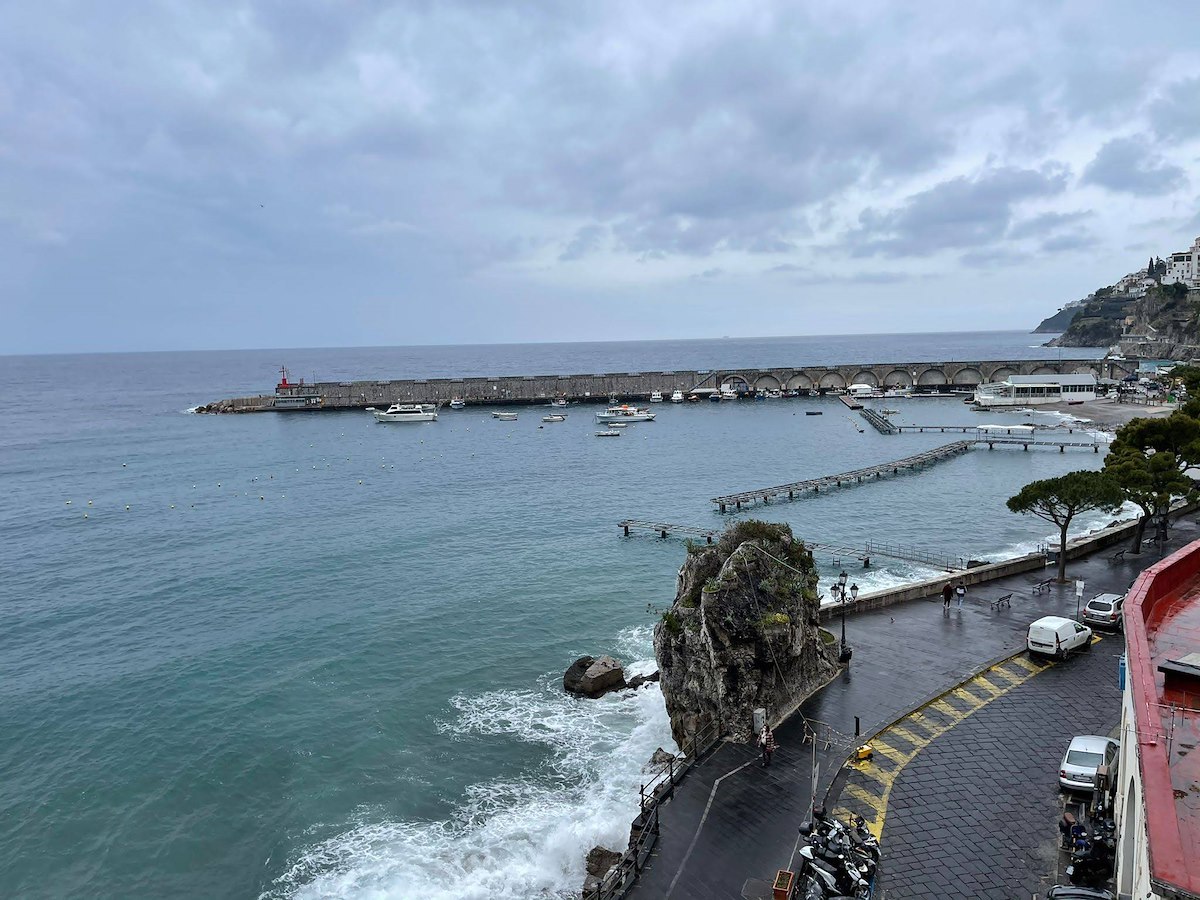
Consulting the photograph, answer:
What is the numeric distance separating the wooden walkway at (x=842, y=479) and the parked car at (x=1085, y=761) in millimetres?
44988

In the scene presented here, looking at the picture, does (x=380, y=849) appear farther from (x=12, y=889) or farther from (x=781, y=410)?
(x=781, y=410)

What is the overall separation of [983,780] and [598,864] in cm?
1085

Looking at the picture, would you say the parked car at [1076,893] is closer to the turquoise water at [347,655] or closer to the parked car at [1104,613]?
the turquoise water at [347,655]

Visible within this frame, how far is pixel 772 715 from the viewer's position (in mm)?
23078

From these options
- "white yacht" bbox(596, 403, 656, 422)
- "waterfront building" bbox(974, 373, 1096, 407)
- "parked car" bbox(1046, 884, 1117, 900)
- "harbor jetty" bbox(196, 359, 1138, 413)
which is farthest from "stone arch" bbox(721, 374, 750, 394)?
"parked car" bbox(1046, 884, 1117, 900)

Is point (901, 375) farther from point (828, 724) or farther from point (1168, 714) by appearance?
point (1168, 714)

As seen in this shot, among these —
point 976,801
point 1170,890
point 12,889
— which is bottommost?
point 12,889

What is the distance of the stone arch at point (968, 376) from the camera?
16050 cm

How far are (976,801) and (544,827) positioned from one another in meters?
12.9

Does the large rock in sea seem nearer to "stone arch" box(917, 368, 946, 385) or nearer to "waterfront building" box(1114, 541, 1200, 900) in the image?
"waterfront building" box(1114, 541, 1200, 900)

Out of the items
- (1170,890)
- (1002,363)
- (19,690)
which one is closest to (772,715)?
(1170,890)

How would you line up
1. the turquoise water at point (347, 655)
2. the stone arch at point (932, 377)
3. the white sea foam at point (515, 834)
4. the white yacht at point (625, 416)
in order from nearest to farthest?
the white sea foam at point (515, 834), the turquoise water at point (347, 655), the white yacht at point (625, 416), the stone arch at point (932, 377)

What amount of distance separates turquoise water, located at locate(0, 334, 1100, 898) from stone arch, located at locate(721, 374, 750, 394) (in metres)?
77.5

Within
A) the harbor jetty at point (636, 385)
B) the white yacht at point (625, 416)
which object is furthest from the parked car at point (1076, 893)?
the harbor jetty at point (636, 385)
